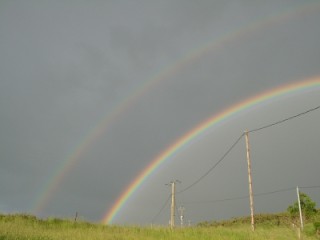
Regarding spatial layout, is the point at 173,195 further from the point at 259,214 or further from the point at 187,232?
the point at 259,214

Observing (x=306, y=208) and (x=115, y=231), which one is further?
(x=306, y=208)

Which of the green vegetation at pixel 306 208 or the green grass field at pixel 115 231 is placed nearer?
the green grass field at pixel 115 231

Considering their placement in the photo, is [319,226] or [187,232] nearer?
[187,232]

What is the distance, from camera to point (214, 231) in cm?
2309

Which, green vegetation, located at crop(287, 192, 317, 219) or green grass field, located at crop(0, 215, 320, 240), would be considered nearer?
green grass field, located at crop(0, 215, 320, 240)

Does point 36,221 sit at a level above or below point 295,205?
below

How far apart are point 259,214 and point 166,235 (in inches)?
2147

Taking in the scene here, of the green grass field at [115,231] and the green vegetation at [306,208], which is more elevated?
the green vegetation at [306,208]

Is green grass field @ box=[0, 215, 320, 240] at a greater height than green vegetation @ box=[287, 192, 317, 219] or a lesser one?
lesser

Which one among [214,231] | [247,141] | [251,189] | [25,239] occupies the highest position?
[247,141]

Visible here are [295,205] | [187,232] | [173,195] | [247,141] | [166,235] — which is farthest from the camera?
[295,205]

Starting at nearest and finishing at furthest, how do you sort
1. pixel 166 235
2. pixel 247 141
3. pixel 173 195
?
pixel 166 235 → pixel 247 141 → pixel 173 195

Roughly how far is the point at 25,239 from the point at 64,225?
1255cm

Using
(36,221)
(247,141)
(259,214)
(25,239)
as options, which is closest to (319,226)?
(247,141)
